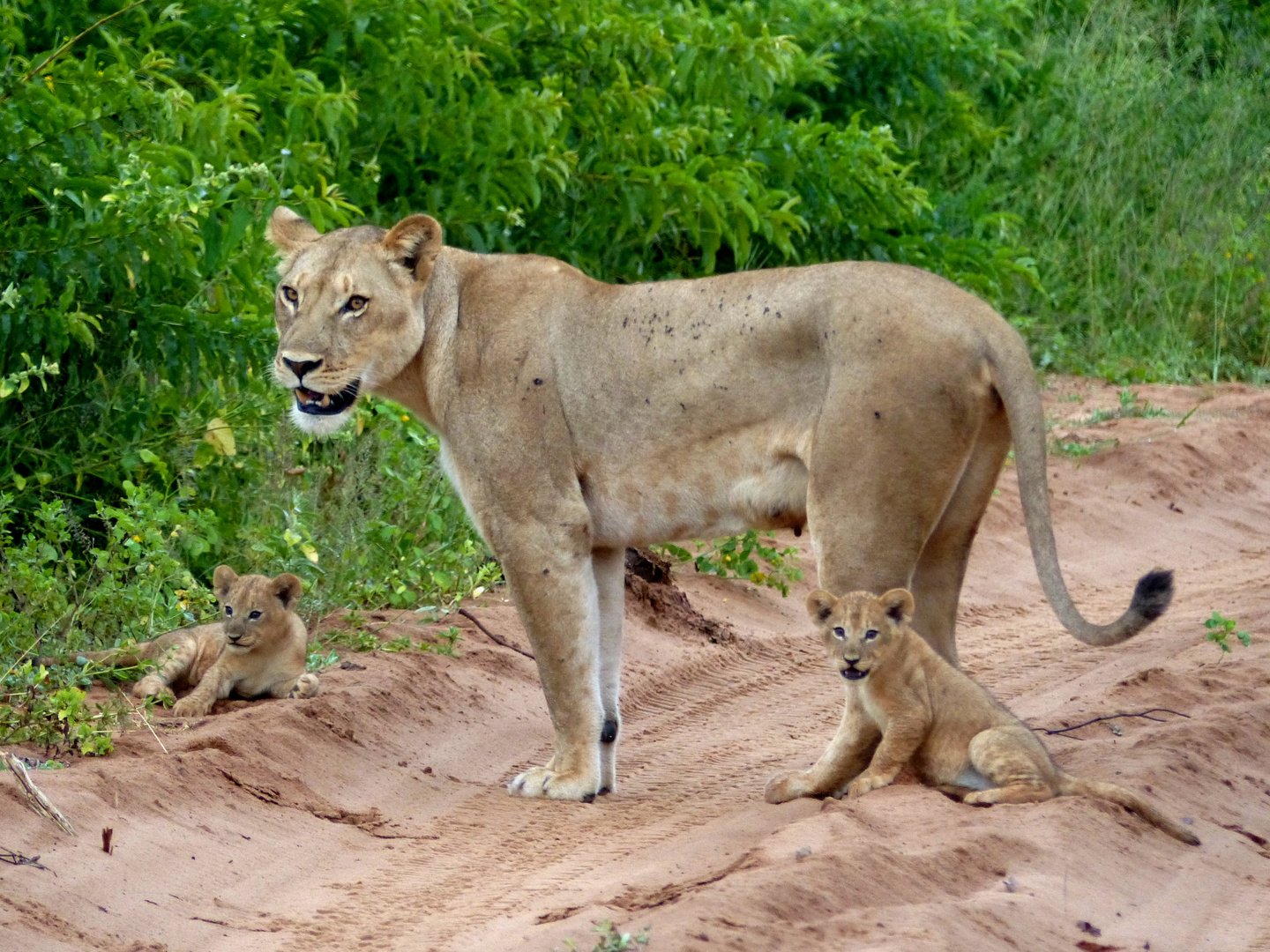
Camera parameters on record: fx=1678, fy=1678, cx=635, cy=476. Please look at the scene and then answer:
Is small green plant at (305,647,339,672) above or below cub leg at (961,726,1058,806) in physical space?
below

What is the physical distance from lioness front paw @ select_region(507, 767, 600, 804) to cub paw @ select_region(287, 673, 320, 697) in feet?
3.17

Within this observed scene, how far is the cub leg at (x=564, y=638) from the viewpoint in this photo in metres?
5.54

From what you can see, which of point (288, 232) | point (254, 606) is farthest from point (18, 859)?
point (288, 232)

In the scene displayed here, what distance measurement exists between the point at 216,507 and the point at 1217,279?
965 cm

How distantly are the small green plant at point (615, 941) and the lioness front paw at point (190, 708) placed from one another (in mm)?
2716

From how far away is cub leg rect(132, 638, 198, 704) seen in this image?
6.08 metres

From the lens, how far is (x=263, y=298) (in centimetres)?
734

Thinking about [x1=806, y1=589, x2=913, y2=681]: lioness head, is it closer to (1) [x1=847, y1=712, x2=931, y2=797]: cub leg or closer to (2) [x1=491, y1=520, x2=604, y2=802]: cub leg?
(1) [x1=847, y1=712, x2=931, y2=797]: cub leg

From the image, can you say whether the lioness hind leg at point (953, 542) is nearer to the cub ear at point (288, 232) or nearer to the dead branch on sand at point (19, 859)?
the cub ear at point (288, 232)

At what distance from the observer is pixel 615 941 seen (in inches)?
141

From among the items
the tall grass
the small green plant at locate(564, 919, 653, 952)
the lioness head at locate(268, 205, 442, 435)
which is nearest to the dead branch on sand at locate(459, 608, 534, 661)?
the lioness head at locate(268, 205, 442, 435)

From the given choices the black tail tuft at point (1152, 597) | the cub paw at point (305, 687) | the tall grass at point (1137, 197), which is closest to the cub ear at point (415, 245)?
the cub paw at point (305, 687)

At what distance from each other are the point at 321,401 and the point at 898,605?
203cm

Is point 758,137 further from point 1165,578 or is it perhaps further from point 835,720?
point 1165,578
